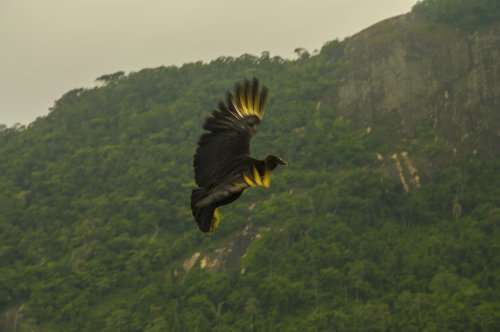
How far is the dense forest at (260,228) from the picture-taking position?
120 meters

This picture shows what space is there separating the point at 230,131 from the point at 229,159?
3.47ft

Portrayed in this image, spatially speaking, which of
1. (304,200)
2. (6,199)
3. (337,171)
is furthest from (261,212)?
(6,199)

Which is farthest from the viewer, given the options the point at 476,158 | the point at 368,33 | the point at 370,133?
the point at 368,33

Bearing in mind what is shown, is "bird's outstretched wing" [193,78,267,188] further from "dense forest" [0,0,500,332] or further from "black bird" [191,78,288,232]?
"dense forest" [0,0,500,332]

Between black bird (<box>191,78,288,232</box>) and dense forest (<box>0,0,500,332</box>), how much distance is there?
308ft

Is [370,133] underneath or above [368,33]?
underneath

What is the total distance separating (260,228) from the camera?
133250 millimetres

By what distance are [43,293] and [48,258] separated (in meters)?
10.9

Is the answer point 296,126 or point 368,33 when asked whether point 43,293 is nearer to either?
point 296,126

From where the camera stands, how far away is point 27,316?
128750 mm

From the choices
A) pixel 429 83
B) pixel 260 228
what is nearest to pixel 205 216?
pixel 260 228

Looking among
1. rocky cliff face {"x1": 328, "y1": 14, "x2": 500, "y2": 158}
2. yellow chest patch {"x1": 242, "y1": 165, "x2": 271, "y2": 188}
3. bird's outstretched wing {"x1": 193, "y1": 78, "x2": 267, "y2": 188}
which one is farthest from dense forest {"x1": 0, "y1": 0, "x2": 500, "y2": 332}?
yellow chest patch {"x1": 242, "y1": 165, "x2": 271, "y2": 188}

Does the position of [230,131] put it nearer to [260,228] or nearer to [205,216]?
Result: [205,216]

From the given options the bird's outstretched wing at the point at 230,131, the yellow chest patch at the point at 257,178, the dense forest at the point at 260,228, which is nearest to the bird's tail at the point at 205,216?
the yellow chest patch at the point at 257,178
